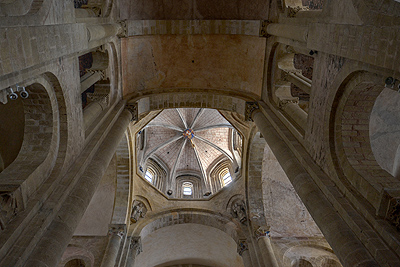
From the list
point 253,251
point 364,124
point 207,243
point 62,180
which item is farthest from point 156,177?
point 364,124

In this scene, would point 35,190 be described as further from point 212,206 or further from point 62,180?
point 212,206

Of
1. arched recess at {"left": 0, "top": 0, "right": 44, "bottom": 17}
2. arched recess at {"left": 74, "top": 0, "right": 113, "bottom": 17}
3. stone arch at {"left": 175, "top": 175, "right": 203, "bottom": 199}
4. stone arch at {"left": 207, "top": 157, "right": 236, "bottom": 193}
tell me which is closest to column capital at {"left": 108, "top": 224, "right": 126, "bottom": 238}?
arched recess at {"left": 74, "top": 0, "right": 113, "bottom": 17}

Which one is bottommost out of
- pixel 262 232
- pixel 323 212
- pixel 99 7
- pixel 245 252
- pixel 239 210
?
pixel 245 252

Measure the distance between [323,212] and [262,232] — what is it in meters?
6.26

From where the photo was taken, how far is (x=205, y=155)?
2045 cm

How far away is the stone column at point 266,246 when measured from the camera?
380 inches

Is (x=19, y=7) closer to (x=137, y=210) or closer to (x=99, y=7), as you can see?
(x=99, y=7)

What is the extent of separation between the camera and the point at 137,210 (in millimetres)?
11930

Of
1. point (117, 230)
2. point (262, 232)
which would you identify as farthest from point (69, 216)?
point (262, 232)

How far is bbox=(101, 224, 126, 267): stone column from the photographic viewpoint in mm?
9505

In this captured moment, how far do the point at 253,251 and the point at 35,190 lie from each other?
25.4ft

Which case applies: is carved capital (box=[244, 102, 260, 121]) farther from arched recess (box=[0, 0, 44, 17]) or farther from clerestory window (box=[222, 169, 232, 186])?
clerestory window (box=[222, 169, 232, 186])

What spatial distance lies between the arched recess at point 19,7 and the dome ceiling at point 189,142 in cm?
1419

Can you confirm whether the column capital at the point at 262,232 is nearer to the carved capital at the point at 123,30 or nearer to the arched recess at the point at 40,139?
the arched recess at the point at 40,139
